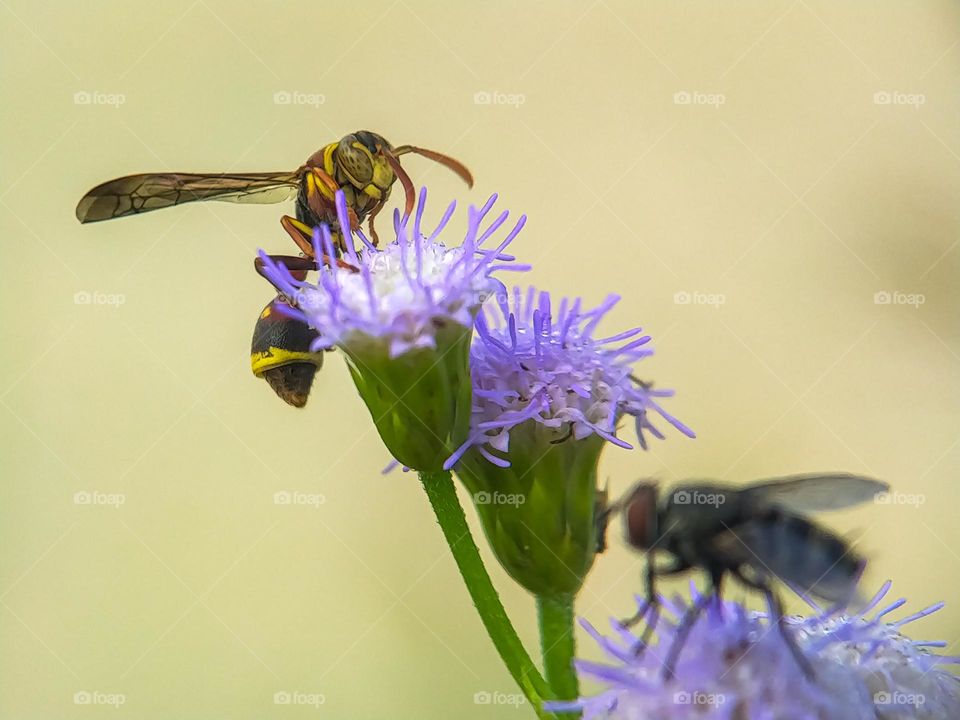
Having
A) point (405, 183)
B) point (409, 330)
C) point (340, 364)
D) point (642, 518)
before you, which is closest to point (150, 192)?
point (405, 183)

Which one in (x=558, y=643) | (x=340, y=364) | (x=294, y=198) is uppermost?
(x=294, y=198)

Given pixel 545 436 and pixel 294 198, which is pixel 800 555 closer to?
pixel 545 436

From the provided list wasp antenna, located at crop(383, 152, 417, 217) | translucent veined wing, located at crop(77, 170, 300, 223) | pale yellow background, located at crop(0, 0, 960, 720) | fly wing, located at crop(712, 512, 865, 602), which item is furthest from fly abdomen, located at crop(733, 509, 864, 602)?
pale yellow background, located at crop(0, 0, 960, 720)

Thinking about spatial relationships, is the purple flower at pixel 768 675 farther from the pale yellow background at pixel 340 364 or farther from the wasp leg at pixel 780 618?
the pale yellow background at pixel 340 364

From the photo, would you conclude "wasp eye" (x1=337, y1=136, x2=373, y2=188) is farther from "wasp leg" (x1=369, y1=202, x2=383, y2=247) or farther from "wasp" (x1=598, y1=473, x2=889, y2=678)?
"wasp" (x1=598, y1=473, x2=889, y2=678)

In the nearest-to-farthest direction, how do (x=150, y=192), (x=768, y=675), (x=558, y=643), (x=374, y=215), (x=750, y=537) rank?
(x=768, y=675), (x=750, y=537), (x=558, y=643), (x=150, y=192), (x=374, y=215)

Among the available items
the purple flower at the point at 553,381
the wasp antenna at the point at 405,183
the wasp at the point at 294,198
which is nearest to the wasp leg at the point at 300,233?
the wasp at the point at 294,198
